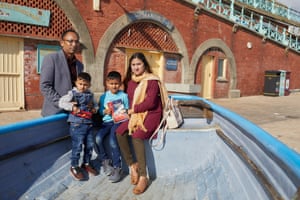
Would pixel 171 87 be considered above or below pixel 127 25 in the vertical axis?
below

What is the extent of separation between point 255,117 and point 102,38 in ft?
20.5

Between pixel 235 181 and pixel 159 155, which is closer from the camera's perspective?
pixel 235 181

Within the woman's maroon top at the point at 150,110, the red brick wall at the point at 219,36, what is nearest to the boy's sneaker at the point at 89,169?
the woman's maroon top at the point at 150,110

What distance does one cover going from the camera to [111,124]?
12.0 feet

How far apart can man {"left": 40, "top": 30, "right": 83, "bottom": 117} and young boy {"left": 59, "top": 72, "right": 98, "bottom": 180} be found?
106 mm

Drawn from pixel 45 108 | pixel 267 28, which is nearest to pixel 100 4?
pixel 45 108

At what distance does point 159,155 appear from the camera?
3.65 m

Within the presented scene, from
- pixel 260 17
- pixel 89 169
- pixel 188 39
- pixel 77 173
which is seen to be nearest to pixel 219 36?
pixel 188 39

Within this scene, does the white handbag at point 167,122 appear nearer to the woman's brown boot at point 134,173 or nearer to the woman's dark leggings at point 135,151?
the woman's dark leggings at point 135,151

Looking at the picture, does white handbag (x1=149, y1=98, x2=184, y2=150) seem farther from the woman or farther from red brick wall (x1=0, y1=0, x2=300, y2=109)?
red brick wall (x1=0, y1=0, x2=300, y2=109)

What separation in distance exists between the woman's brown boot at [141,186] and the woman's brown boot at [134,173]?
106mm

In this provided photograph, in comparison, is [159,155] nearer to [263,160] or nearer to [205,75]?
[263,160]

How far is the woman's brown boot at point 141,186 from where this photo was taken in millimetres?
3100

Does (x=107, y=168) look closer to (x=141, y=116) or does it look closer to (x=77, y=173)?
(x=77, y=173)
